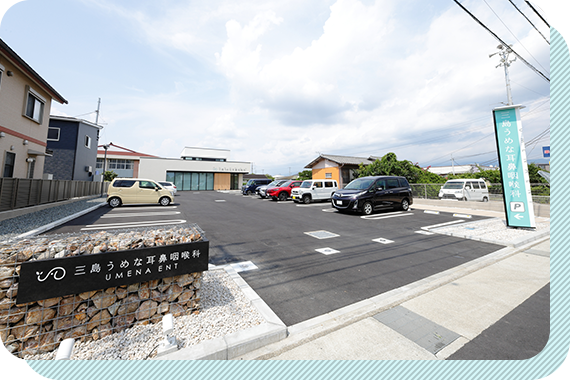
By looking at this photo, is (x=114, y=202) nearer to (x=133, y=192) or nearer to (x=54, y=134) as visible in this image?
(x=133, y=192)

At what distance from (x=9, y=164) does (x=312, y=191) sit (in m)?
16.0

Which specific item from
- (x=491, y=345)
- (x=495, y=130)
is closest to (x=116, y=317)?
(x=491, y=345)

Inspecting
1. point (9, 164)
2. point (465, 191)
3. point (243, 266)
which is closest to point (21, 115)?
point (9, 164)

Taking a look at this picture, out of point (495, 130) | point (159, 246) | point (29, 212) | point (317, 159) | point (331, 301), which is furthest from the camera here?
point (317, 159)

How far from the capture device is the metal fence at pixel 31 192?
7832mm

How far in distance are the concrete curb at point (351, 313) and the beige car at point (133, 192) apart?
1411 centimetres

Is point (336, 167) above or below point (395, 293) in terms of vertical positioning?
above

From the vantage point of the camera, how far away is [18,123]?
1017 centimetres

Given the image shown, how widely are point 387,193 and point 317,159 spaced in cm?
1816

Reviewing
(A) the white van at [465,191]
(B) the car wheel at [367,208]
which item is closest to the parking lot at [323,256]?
(B) the car wheel at [367,208]

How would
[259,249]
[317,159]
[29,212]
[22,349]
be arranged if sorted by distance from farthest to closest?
[317,159], [29,212], [259,249], [22,349]

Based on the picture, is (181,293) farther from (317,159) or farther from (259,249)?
(317,159)

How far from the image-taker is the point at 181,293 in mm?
2744

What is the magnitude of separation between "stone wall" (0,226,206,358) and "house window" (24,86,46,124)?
44.3 ft
